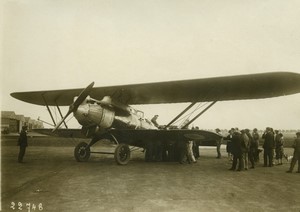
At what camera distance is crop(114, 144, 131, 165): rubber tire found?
11388mm

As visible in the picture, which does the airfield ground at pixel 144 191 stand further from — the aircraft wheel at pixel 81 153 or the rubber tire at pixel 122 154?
the aircraft wheel at pixel 81 153

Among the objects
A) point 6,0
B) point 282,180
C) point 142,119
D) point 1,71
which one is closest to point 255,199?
point 282,180

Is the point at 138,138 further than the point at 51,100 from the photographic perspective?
No

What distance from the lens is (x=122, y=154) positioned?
459 inches

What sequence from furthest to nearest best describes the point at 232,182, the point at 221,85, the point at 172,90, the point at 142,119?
the point at 142,119
the point at 172,90
the point at 221,85
the point at 232,182

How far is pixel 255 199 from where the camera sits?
20.2 feet

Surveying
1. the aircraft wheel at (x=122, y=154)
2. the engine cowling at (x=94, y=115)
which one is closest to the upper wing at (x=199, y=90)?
the engine cowling at (x=94, y=115)

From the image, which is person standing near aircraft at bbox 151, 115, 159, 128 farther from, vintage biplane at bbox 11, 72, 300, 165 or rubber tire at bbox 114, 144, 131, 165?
rubber tire at bbox 114, 144, 131, 165

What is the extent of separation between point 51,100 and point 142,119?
15.7 feet

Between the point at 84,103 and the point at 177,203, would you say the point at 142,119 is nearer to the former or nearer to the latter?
the point at 84,103

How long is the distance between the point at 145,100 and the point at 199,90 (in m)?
2.90

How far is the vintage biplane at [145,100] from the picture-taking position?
35.4ft

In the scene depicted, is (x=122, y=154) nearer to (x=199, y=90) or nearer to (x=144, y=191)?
(x=199, y=90)

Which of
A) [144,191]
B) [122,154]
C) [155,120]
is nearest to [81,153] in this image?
[122,154]
